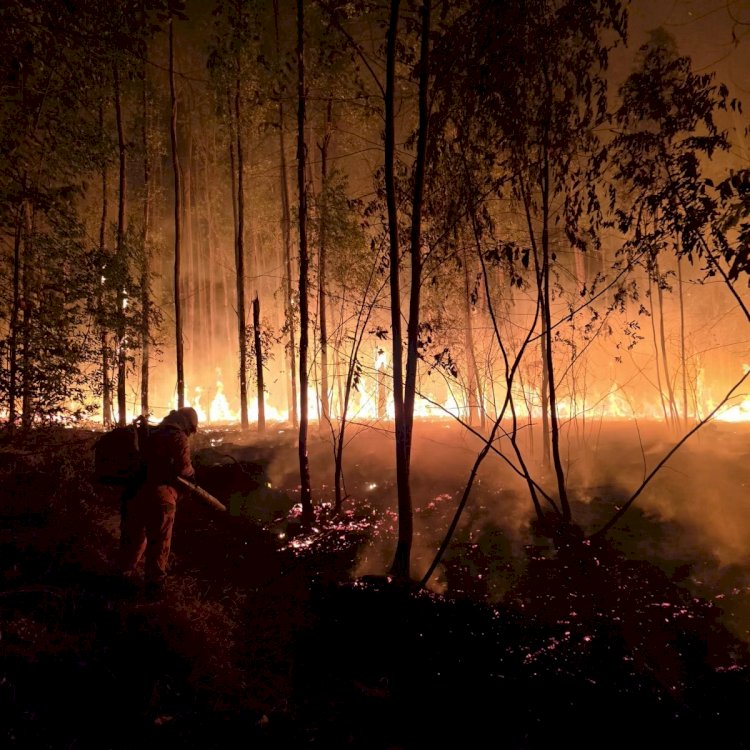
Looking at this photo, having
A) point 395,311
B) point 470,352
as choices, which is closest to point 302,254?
point 395,311

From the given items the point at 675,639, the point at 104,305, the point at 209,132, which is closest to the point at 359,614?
the point at 675,639

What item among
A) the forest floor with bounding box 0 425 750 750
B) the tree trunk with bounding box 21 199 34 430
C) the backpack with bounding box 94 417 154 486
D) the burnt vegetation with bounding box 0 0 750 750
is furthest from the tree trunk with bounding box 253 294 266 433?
the backpack with bounding box 94 417 154 486

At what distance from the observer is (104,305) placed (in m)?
10.8

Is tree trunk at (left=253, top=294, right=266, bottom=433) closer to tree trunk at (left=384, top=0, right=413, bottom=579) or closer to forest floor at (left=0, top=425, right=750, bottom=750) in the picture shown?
forest floor at (left=0, top=425, right=750, bottom=750)

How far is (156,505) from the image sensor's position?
4.63m

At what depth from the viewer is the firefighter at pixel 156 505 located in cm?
456

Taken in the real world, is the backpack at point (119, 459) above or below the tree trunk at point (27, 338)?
below

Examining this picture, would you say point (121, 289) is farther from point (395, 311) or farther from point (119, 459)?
point (395, 311)

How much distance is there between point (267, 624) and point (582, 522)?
283 inches

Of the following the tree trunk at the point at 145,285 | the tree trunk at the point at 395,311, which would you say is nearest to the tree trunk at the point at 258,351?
the tree trunk at the point at 145,285

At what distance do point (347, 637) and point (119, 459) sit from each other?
127 inches

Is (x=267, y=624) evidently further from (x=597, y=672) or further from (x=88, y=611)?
(x=597, y=672)

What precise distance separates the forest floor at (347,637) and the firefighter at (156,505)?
0.28 metres

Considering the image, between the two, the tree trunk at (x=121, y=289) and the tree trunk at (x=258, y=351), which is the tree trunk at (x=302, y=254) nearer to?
the tree trunk at (x=258, y=351)
